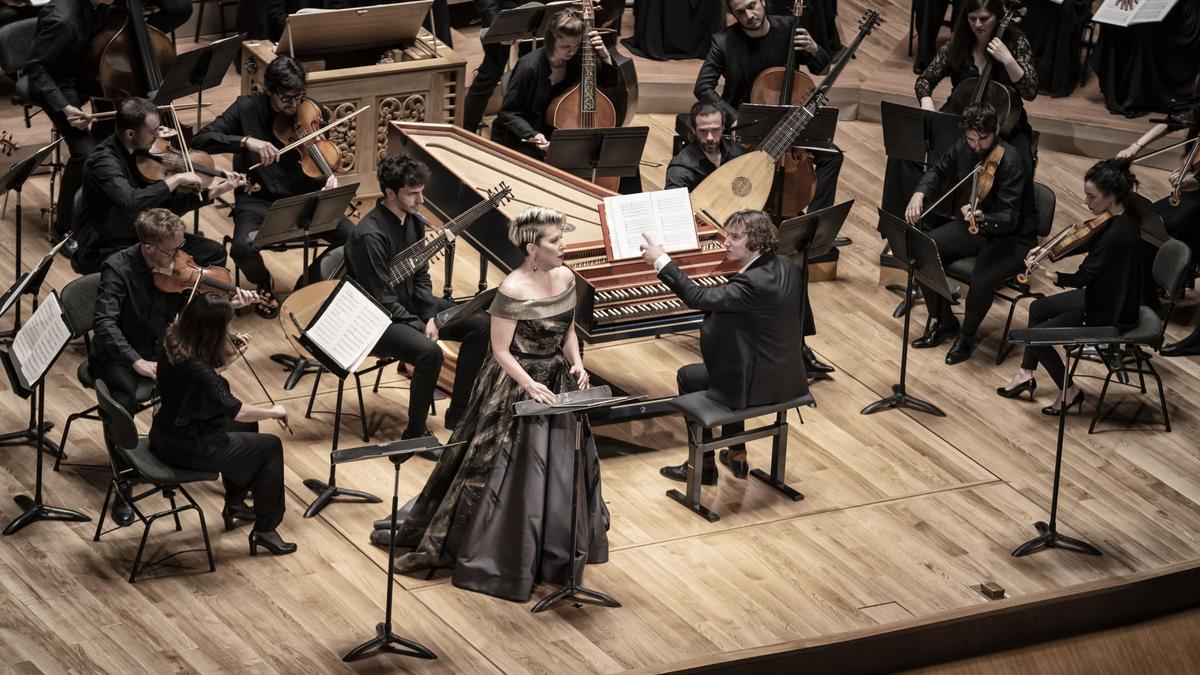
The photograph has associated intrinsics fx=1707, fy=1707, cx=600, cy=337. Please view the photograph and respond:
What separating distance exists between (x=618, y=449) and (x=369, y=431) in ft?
3.46

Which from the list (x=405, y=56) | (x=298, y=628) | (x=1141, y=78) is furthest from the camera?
(x=1141, y=78)

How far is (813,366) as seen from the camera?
798 centimetres

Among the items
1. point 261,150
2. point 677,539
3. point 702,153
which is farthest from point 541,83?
point 677,539

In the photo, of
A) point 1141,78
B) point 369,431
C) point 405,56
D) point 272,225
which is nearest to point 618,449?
point 369,431

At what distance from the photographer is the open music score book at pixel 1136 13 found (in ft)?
32.7

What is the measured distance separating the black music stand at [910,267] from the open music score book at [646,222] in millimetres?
966

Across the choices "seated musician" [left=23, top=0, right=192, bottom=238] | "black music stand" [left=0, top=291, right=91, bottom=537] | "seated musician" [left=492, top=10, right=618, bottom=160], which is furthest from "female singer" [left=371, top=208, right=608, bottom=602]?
"seated musician" [left=23, top=0, right=192, bottom=238]

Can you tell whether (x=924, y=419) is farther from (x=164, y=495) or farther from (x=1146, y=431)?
(x=164, y=495)

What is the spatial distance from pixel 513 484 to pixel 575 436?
339 mm

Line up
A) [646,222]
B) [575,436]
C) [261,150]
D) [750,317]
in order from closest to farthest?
1. [575,436]
2. [750,317]
3. [646,222]
4. [261,150]

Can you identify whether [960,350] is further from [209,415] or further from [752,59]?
[209,415]

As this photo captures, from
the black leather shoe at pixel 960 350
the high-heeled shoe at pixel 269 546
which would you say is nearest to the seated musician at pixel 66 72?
the high-heeled shoe at pixel 269 546

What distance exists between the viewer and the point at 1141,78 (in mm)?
10305

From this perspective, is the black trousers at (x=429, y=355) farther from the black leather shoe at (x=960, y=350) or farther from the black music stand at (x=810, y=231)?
the black leather shoe at (x=960, y=350)
